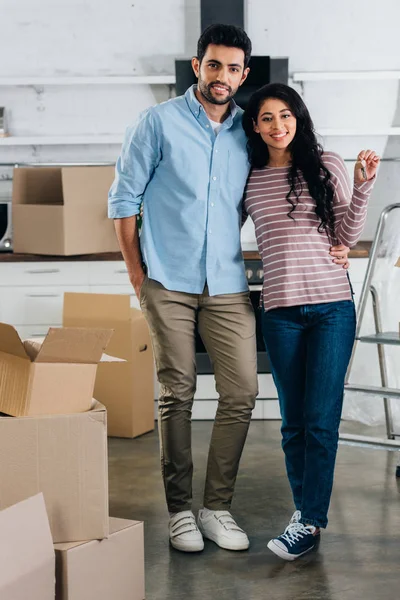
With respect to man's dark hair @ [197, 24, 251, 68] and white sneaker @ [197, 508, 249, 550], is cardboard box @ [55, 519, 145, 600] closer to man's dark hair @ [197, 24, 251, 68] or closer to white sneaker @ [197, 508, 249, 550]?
white sneaker @ [197, 508, 249, 550]

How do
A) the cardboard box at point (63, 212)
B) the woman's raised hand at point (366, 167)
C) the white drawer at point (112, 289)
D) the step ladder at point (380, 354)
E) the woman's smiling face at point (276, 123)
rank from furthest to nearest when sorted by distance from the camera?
1. the white drawer at point (112, 289)
2. the cardboard box at point (63, 212)
3. the step ladder at point (380, 354)
4. the woman's smiling face at point (276, 123)
5. the woman's raised hand at point (366, 167)

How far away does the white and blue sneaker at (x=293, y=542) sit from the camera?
282cm

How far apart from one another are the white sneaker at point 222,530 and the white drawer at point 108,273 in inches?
79.3

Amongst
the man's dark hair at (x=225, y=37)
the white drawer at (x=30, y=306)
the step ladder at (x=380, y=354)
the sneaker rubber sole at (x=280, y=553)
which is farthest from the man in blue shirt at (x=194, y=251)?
the white drawer at (x=30, y=306)

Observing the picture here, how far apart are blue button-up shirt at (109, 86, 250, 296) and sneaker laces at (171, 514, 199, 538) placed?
2.44 ft

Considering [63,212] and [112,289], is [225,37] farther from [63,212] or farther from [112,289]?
[112,289]

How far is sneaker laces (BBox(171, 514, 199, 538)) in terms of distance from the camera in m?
2.93

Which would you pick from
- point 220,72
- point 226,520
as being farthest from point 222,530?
point 220,72

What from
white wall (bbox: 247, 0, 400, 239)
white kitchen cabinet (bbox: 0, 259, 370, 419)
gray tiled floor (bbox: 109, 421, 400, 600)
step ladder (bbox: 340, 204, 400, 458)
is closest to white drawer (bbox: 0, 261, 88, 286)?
white kitchen cabinet (bbox: 0, 259, 370, 419)

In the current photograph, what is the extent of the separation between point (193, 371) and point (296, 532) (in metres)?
0.60

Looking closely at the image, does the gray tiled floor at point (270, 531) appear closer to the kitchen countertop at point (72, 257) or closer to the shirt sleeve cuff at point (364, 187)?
the kitchen countertop at point (72, 257)

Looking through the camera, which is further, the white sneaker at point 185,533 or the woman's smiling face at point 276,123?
the white sneaker at point 185,533

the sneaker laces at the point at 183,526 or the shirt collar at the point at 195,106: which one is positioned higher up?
the shirt collar at the point at 195,106

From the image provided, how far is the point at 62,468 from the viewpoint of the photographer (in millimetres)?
2221
